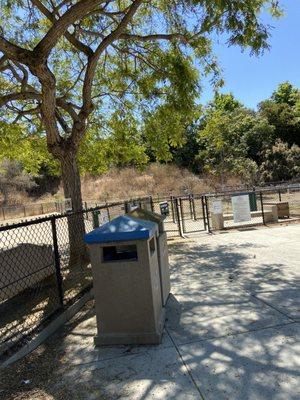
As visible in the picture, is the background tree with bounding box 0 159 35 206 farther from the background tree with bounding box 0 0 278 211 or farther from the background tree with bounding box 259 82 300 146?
the background tree with bounding box 0 0 278 211

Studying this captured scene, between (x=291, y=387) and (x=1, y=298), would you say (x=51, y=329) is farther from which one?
(x=291, y=387)

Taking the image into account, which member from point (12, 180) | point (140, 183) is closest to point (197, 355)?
point (140, 183)

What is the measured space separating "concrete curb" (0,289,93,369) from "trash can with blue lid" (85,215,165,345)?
29.1 inches

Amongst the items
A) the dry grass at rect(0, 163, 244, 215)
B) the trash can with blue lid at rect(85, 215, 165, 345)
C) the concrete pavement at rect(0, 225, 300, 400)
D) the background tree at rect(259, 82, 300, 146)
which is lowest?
the concrete pavement at rect(0, 225, 300, 400)

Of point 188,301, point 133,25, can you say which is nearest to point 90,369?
point 188,301

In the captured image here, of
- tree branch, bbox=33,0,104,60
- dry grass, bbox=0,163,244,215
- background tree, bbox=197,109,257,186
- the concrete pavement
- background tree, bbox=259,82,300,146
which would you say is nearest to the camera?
the concrete pavement

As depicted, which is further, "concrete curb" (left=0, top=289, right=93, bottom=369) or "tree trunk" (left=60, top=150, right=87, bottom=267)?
"tree trunk" (left=60, top=150, right=87, bottom=267)

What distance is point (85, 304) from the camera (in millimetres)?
6672

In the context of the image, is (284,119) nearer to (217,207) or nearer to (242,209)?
(242,209)

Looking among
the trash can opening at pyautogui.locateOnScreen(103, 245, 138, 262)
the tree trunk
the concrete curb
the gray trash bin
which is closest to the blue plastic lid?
the trash can opening at pyautogui.locateOnScreen(103, 245, 138, 262)

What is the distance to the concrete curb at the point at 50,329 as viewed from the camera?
4.54m

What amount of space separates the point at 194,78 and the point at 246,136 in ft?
114

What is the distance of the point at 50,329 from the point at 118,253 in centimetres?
136

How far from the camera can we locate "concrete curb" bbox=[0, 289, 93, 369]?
454 centimetres
